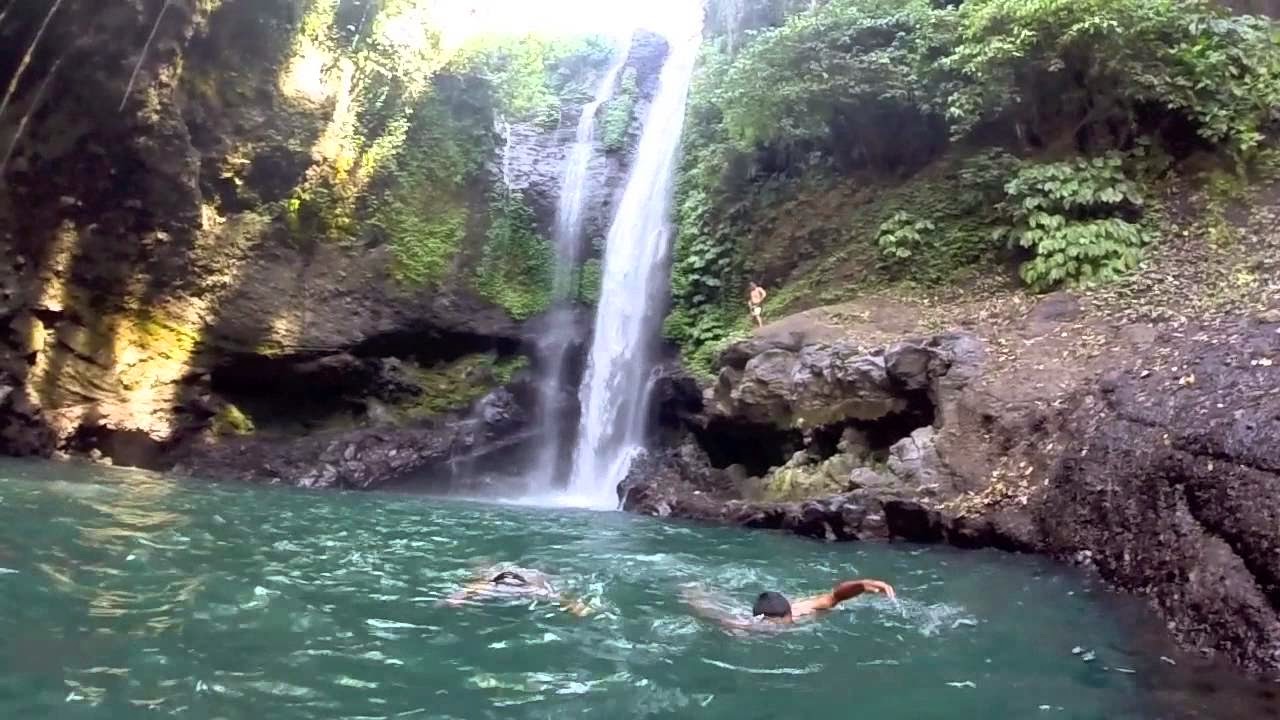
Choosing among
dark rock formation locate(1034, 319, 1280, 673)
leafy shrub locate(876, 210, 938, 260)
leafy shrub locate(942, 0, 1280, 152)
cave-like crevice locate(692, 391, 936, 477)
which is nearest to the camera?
dark rock formation locate(1034, 319, 1280, 673)

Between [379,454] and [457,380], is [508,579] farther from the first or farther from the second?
[457,380]

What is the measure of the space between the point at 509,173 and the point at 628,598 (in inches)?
551

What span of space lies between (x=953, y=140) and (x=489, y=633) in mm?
10626

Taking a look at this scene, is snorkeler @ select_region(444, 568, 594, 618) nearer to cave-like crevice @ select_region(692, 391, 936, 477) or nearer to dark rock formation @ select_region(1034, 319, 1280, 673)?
dark rock formation @ select_region(1034, 319, 1280, 673)

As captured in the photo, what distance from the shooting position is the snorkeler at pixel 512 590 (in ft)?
23.3

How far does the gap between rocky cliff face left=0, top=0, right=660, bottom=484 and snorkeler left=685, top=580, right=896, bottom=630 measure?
10805mm

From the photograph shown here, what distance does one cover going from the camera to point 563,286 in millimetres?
18984

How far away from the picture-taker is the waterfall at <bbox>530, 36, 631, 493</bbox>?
1705 centimetres

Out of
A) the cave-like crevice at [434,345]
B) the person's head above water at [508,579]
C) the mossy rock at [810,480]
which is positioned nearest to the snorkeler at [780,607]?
the person's head above water at [508,579]

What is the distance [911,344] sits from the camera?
11.9m

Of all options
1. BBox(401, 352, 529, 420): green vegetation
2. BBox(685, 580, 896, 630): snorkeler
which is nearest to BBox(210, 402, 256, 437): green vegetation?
BBox(401, 352, 529, 420): green vegetation

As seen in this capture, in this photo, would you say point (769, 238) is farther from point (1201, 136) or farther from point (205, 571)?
point (205, 571)

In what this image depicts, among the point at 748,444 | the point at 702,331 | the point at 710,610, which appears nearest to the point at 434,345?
the point at 702,331

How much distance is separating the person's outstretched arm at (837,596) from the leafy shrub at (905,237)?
795 cm
